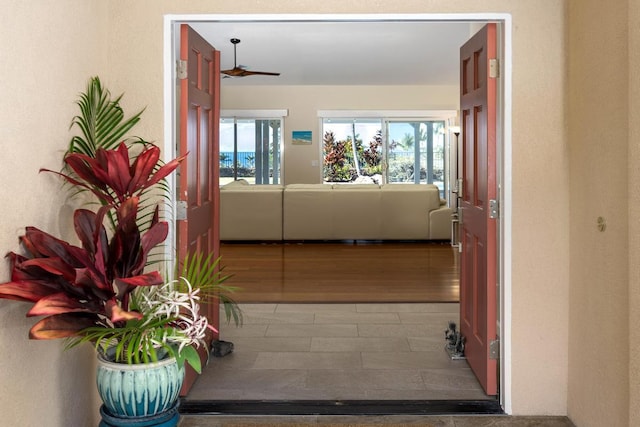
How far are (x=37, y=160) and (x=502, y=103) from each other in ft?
6.70

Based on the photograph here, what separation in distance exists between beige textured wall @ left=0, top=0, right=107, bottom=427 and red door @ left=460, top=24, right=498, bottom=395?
1.88 m

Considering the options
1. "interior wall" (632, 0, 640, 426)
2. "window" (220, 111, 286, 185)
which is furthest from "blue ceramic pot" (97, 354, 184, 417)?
"window" (220, 111, 286, 185)

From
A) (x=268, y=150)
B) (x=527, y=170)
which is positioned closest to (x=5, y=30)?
(x=527, y=170)

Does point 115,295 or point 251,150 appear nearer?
point 115,295

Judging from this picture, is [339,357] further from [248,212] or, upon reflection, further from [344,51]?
[344,51]

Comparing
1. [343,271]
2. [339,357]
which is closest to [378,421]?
[339,357]

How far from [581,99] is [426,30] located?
16.9 feet

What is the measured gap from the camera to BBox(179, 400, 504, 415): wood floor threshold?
9.62 feet

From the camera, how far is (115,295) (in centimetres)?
207

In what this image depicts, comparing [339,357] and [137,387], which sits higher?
[137,387]

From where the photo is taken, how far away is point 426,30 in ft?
24.9

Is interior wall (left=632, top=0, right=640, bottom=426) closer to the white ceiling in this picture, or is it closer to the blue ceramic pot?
the blue ceramic pot

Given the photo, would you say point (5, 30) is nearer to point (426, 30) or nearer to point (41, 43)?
point (41, 43)

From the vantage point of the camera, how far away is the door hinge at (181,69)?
9.77 feet
